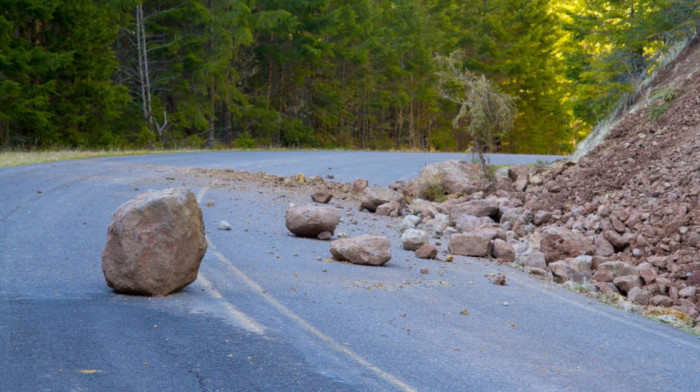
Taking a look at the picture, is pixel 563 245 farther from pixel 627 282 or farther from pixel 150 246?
pixel 150 246

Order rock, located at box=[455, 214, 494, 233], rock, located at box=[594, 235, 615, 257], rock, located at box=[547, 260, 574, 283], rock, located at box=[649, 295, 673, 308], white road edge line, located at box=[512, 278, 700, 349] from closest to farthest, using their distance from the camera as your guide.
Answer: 1. white road edge line, located at box=[512, 278, 700, 349]
2. rock, located at box=[649, 295, 673, 308]
3. rock, located at box=[547, 260, 574, 283]
4. rock, located at box=[594, 235, 615, 257]
5. rock, located at box=[455, 214, 494, 233]

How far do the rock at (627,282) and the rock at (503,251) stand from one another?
158 cm

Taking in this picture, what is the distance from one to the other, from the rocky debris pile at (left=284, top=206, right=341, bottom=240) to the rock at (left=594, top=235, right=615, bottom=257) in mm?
4074

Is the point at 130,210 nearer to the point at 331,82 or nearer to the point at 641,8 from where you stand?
the point at 641,8

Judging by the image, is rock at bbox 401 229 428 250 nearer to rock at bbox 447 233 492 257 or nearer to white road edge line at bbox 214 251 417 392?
rock at bbox 447 233 492 257

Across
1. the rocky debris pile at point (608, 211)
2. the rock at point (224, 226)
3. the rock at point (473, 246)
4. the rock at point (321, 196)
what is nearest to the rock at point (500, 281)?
the rocky debris pile at point (608, 211)

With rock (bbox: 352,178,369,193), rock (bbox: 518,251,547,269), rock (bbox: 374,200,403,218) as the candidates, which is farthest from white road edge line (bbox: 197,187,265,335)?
rock (bbox: 352,178,369,193)

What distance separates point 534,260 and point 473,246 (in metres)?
0.88

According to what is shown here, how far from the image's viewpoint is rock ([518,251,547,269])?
29.6 feet

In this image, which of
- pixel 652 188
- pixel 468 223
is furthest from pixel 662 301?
pixel 468 223

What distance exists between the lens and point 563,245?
949 centimetres

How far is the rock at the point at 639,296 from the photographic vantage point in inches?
299

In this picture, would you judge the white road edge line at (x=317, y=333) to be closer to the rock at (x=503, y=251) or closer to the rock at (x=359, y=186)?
the rock at (x=503, y=251)

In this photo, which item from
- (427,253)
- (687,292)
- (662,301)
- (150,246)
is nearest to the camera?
(150,246)
